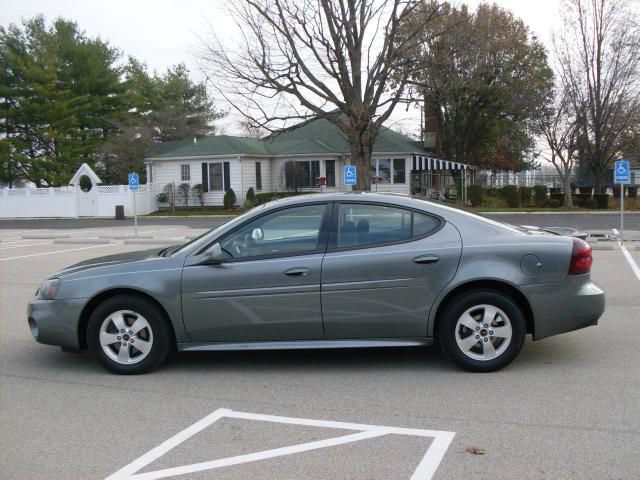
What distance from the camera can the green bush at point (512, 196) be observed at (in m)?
35.8

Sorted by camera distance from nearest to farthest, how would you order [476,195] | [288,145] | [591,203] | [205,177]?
[591,203], [476,195], [205,177], [288,145]

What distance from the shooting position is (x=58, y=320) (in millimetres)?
5590

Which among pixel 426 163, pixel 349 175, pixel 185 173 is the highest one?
pixel 426 163

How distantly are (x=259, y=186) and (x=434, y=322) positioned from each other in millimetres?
33967

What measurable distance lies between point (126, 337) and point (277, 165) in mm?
34599

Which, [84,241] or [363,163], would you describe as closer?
[84,241]

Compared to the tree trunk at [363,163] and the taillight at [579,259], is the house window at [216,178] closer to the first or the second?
the tree trunk at [363,163]

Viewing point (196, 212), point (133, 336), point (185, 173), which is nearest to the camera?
point (133, 336)

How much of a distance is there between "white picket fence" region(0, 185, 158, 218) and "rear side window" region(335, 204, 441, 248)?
33690 millimetres

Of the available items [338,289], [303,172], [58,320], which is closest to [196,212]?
[303,172]

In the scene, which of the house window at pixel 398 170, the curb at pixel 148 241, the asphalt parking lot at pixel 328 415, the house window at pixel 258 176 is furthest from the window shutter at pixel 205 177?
the asphalt parking lot at pixel 328 415

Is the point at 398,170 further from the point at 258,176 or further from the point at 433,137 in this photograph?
the point at 258,176

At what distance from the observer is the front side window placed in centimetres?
552

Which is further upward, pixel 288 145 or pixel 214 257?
pixel 288 145
